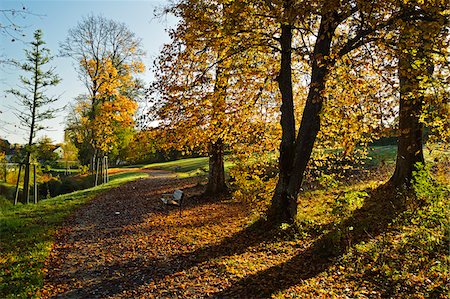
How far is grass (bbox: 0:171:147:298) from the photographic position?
18.6 ft

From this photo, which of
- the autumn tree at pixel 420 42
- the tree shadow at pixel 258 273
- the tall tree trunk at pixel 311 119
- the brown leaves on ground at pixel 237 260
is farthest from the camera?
the tall tree trunk at pixel 311 119

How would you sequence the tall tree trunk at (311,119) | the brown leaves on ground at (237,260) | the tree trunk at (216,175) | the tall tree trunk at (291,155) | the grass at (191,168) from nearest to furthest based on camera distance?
the brown leaves on ground at (237,260) < the tall tree trunk at (311,119) < the tall tree trunk at (291,155) < the tree trunk at (216,175) < the grass at (191,168)

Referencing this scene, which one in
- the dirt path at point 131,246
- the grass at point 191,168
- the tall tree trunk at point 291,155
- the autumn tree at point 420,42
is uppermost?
the autumn tree at point 420,42

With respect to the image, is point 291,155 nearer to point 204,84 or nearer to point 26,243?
point 204,84

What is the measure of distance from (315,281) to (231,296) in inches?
61.2

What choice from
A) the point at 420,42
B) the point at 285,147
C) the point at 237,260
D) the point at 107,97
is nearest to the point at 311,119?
the point at 285,147

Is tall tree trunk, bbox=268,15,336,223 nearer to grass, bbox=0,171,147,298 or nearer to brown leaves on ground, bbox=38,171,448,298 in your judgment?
brown leaves on ground, bbox=38,171,448,298

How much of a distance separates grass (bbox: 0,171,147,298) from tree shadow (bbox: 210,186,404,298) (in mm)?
3515

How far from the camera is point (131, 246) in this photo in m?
8.04

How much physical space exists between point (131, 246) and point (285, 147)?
4.74 m

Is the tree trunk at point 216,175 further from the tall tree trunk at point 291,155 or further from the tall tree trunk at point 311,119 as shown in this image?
the tall tree trunk at point 311,119

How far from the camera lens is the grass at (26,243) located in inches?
224

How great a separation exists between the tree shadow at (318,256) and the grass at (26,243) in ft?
11.5

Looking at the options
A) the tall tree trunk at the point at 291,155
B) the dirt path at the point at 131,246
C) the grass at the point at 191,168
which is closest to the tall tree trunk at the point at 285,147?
the tall tree trunk at the point at 291,155
